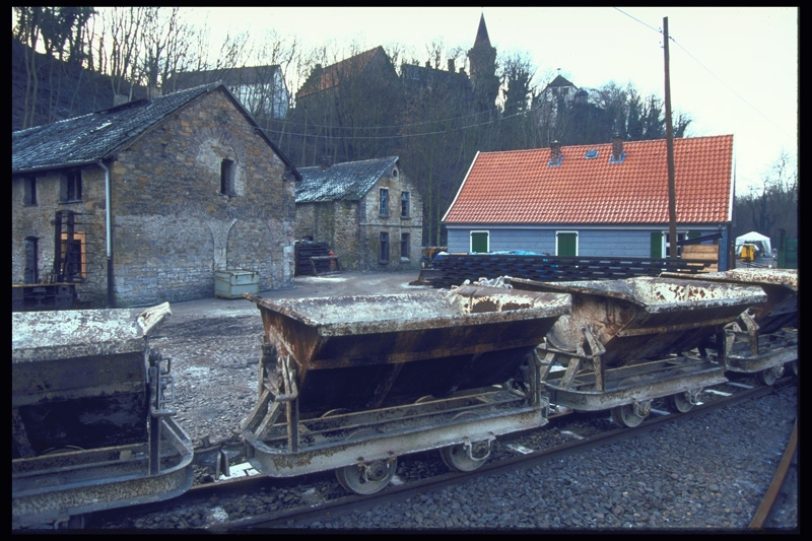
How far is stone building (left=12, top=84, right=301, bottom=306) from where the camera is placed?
703 inches

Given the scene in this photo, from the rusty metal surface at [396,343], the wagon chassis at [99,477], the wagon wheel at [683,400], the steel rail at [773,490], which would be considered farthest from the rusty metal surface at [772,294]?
the wagon chassis at [99,477]

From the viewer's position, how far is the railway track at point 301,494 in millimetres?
4625

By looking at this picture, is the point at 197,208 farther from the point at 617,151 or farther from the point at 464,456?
the point at 617,151

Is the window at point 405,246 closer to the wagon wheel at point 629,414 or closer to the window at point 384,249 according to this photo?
the window at point 384,249

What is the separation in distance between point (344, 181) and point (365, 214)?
317 cm

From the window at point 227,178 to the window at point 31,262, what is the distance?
6282 mm

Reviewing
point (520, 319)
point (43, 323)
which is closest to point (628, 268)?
point (520, 319)

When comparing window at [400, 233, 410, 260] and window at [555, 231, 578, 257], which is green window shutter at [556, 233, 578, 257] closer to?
window at [555, 231, 578, 257]

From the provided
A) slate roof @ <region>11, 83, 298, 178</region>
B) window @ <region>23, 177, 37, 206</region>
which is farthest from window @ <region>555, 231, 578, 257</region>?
window @ <region>23, 177, 37, 206</region>

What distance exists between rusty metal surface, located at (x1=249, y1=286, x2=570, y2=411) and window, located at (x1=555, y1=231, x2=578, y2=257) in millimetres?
18701

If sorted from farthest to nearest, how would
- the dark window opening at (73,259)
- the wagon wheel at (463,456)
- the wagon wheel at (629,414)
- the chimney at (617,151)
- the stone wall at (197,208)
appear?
the chimney at (617,151), the stone wall at (197,208), the dark window opening at (73,259), the wagon wheel at (629,414), the wagon wheel at (463,456)

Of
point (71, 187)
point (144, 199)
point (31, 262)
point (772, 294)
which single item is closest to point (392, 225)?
point (144, 199)

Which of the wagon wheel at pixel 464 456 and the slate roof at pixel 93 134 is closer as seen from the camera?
the wagon wheel at pixel 464 456

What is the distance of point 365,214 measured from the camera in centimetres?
3400
